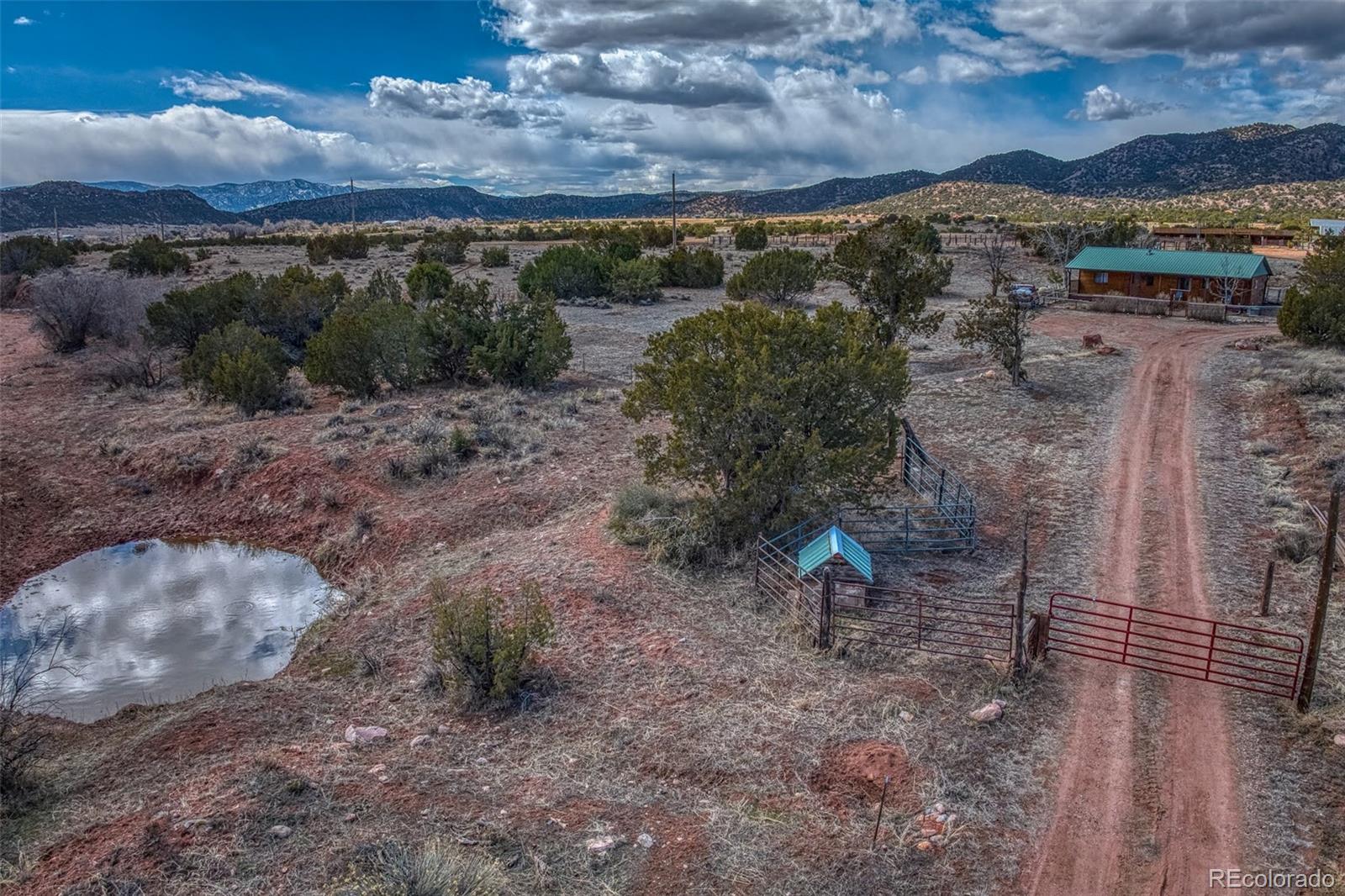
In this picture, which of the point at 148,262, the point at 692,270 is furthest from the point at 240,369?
the point at 148,262

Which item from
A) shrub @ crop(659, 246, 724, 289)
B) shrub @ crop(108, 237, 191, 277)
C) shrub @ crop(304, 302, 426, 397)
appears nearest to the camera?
shrub @ crop(304, 302, 426, 397)

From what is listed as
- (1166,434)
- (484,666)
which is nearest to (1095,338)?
(1166,434)

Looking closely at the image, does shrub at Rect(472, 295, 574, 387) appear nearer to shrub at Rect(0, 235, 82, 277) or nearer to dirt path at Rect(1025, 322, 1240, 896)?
dirt path at Rect(1025, 322, 1240, 896)

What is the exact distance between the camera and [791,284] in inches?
1603

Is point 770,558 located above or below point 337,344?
below

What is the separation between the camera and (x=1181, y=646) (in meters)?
10.9

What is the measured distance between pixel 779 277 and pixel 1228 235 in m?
38.5

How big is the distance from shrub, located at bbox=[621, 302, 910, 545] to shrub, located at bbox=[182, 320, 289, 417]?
1460 centimetres

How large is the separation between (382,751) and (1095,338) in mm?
29528

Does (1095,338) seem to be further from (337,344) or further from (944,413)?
(337,344)

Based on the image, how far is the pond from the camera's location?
40.3 ft

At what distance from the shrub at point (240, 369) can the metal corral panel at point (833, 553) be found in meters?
17.8

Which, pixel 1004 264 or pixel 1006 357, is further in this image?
pixel 1004 264

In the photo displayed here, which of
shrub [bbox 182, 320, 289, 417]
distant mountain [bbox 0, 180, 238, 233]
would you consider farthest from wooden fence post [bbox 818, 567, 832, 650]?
distant mountain [bbox 0, 180, 238, 233]
